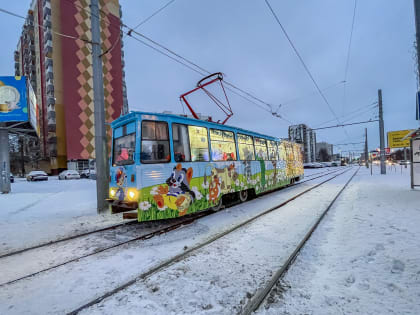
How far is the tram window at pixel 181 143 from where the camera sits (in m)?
6.17

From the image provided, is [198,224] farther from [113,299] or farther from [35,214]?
[35,214]

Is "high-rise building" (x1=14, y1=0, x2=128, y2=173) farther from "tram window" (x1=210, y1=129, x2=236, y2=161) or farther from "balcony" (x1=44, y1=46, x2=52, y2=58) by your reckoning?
"tram window" (x1=210, y1=129, x2=236, y2=161)

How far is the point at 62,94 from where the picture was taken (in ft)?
125

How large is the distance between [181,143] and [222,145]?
6.74ft

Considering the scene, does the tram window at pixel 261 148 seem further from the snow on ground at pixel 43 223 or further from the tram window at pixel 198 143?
the snow on ground at pixel 43 223

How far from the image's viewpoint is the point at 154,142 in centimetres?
582

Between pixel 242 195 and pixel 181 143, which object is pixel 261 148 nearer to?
pixel 242 195

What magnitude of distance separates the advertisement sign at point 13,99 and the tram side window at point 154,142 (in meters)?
14.2

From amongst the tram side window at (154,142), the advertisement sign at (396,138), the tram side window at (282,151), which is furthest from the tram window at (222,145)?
A: the advertisement sign at (396,138)

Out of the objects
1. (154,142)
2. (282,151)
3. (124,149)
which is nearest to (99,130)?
(124,149)

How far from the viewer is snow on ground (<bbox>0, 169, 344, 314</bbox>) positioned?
2.80m

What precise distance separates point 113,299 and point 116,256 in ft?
4.81

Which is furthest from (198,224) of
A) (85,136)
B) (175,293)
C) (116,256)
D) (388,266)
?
(85,136)

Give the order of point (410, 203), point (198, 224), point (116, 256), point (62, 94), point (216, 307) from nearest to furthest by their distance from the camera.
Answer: point (216, 307) < point (116, 256) < point (198, 224) < point (410, 203) < point (62, 94)
